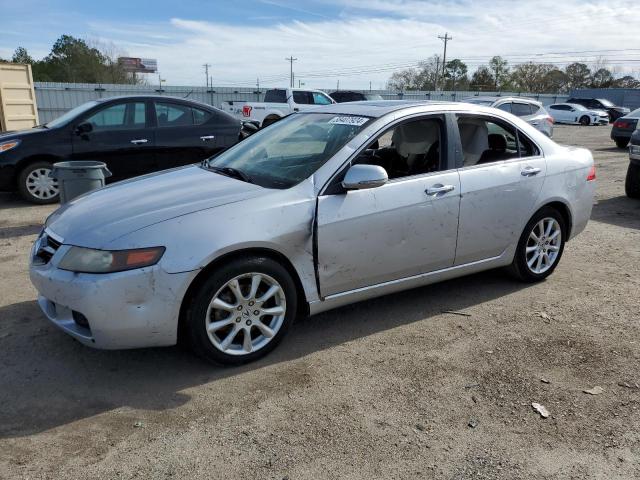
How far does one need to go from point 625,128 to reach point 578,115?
16308mm

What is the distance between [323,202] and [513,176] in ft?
6.06

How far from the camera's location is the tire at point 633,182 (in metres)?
8.91

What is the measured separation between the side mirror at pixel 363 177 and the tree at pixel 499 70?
79.8 m

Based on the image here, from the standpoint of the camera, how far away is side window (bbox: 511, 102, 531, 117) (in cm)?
1490

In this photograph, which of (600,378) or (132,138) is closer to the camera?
(600,378)

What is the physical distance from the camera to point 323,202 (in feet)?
11.7

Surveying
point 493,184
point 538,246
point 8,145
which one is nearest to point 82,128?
point 8,145

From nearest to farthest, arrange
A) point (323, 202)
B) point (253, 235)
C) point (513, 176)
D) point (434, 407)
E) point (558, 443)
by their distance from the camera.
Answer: point (558, 443)
point (434, 407)
point (253, 235)
point (323, 202)
point (513, 176)

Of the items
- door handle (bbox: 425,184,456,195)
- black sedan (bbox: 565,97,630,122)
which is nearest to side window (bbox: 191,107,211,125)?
door handle (bbox: 425,184,456,195)

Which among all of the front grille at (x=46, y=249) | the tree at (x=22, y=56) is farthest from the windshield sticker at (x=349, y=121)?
the tree at (x=22, y=56)

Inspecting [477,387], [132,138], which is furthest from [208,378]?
[132,138]

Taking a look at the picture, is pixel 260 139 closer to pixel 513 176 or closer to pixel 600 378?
pixel 513 176

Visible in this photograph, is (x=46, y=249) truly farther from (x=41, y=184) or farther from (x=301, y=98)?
(x=301, y=98)

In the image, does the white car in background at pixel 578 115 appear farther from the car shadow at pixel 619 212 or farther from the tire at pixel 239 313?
the tire at pixel 239 313
